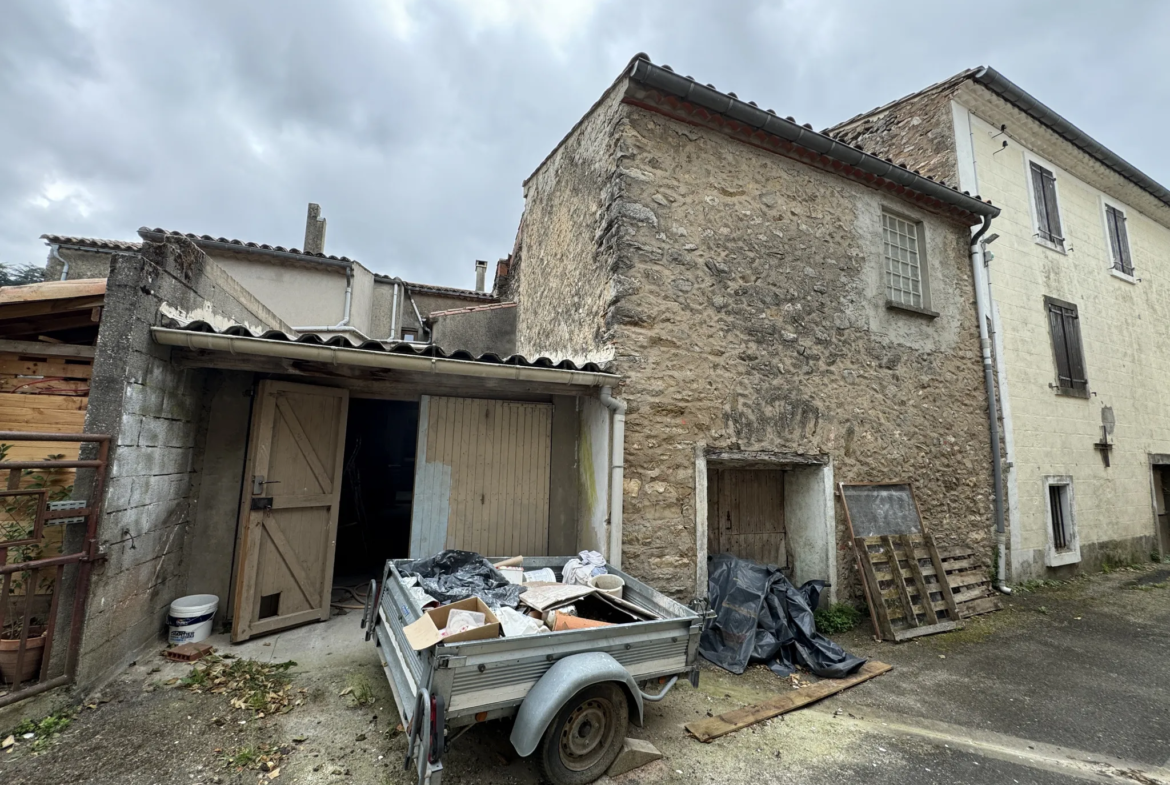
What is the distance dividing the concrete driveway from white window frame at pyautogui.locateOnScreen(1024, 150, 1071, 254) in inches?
263

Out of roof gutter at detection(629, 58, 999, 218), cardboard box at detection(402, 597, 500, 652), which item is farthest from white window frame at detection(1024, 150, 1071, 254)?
cardboard box at detection(402, 597, 500, 652)

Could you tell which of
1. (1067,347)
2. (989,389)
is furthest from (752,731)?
(1067,347)

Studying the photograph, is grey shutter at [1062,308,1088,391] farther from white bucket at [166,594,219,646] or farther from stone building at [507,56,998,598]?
white bucket at [166,594,219,646]

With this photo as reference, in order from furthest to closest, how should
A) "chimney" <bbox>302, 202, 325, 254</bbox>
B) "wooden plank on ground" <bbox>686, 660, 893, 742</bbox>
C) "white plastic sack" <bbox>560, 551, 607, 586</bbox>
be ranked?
1. "chimney" <bbox>302, 202, 325, 254</bbox>
2. "white plastic sack" <bbox>560, 551, 607, 586</bbox>
3. "wooden plank on ground" <bbox>686, 660, 893, 742</bbox>

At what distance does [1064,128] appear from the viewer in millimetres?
8062

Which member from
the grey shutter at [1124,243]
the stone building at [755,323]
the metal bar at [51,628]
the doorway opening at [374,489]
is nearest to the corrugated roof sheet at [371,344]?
the stone building at [755,323]

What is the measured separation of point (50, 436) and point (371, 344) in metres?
1.85

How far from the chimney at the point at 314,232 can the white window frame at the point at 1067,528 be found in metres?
15.7

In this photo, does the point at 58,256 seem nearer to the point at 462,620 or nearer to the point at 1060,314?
the point at 462,620

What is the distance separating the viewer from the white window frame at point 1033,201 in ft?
26.6

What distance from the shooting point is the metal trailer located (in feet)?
7.39

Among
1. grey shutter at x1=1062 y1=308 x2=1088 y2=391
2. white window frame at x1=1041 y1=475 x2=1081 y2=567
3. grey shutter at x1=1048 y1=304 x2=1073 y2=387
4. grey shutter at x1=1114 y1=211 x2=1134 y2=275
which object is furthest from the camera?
grey shutter at x1=1114 y1=211 x2=1134 y2=275

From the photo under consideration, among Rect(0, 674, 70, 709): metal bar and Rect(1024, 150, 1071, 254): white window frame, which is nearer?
Rect(0, 674, 70, 709): metal bar

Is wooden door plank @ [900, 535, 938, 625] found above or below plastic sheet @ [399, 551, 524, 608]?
below
